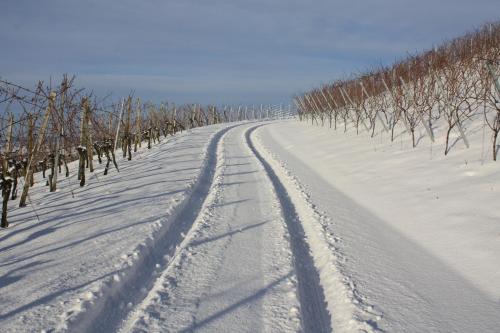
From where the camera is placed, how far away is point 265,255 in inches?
186

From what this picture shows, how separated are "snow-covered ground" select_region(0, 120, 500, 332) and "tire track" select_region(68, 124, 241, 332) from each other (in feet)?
0.06

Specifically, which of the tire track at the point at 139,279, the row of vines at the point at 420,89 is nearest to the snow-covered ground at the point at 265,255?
the tire track at the point at 139,279

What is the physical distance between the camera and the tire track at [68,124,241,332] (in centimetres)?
328

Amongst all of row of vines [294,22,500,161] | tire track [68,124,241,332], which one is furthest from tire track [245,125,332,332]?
row of vines [294,22,500,161]

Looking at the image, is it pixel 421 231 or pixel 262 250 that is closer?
pixel 262 250

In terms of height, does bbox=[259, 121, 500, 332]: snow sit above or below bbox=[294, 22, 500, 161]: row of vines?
below

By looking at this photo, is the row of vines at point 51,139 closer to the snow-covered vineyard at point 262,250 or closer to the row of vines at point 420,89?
the snow-covered vineyard at point 262,250

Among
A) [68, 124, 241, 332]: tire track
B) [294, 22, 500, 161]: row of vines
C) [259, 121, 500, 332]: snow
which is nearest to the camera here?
[68, 124, 241, 332]: tire track

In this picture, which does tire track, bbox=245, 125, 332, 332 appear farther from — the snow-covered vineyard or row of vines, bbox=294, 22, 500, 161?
row of vines, bbox=294, 22, 500, 161

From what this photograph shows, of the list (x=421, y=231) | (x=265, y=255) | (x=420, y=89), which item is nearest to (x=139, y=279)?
(x=265, y=255)

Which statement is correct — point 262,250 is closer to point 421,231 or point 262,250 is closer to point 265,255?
point 265,255

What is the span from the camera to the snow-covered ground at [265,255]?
11.1 ft

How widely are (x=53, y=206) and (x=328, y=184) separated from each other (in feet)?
19.4

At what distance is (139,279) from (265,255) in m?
1.50
